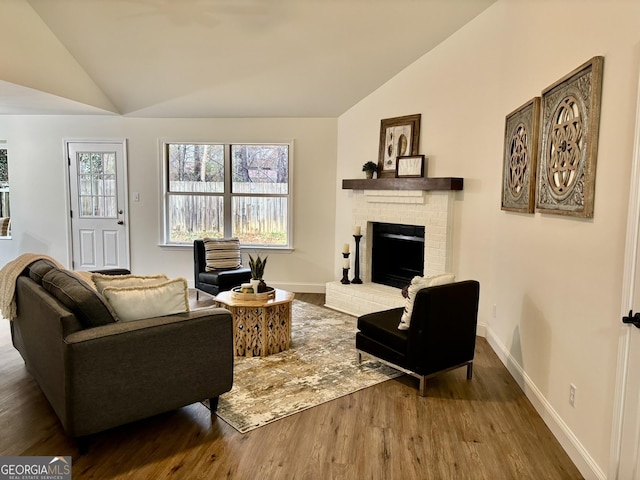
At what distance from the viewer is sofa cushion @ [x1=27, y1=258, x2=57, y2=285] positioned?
2871 millimetres

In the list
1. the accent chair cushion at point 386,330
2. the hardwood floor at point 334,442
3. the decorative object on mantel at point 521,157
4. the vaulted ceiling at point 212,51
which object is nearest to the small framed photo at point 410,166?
the vaulted ceiling at point 212,51

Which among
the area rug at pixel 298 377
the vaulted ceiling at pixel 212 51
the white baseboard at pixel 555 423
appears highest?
the vaulted ceiling at pixel 212 51

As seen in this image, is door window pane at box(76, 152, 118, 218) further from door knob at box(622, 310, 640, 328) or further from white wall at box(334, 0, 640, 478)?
door knob at box(622, 310, 640, 328)

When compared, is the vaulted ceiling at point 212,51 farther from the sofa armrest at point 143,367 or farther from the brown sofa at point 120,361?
the sofa armrest at point 143,367

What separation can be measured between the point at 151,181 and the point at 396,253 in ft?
11.3

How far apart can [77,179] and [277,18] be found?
12.5 ft

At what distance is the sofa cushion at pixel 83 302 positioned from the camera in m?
2.39

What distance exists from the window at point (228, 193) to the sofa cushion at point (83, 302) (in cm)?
373

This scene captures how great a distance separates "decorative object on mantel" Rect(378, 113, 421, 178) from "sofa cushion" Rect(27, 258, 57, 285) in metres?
3.51

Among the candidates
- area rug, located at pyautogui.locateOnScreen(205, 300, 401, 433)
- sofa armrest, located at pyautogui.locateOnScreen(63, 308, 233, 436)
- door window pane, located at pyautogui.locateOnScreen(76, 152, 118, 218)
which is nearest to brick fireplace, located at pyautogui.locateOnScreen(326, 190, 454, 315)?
area rug, located at pyautogui.locateOnScreen(205, 300, 401, 433)

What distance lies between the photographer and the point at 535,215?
300 centimetres

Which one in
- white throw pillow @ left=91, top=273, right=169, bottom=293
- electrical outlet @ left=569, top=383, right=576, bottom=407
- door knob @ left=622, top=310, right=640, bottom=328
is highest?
door knob @ left=622, top=310, right=640, bottom=328

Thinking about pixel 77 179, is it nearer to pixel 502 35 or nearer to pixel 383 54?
pixel 383 54

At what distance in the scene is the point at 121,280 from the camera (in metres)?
2.72
